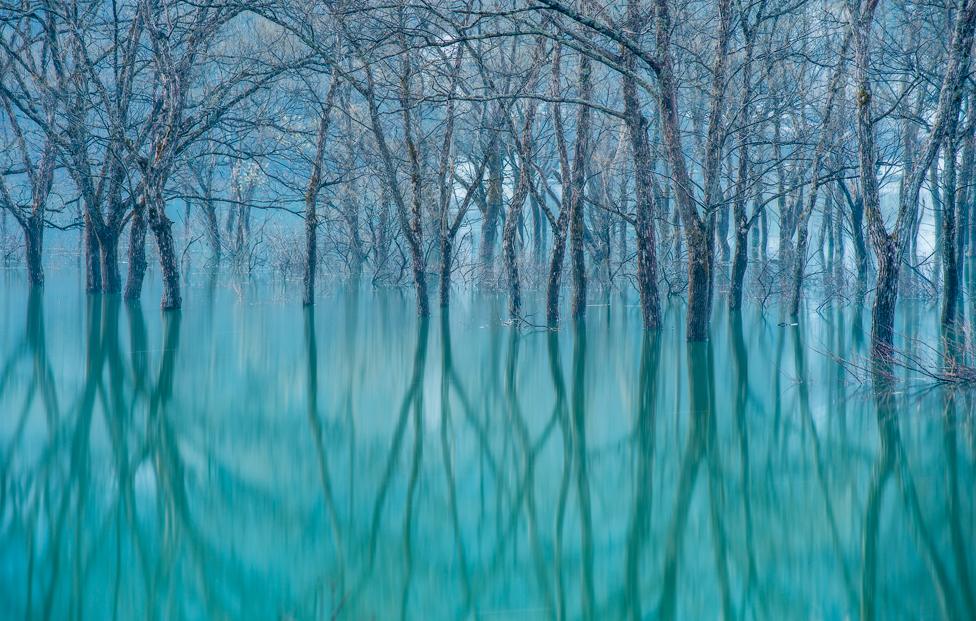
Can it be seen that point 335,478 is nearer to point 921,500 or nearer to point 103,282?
point 921,500

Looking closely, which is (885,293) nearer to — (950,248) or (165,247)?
(950,248)

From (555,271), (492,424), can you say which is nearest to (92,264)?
(555,271)

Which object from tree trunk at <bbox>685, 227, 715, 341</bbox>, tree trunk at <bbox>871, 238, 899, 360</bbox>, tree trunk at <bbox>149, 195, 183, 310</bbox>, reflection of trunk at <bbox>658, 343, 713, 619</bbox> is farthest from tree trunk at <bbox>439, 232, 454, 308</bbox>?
tree trunk at <bbox>871, 238, 899, 360</bbox>

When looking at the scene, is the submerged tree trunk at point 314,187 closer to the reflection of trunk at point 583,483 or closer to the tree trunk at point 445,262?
the tree trunk at point 445,262

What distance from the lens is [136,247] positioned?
806 inches

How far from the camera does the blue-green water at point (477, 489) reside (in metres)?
4.42

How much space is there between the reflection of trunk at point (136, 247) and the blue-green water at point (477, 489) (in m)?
7.76

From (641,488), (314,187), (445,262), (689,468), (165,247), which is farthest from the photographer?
(314,187)

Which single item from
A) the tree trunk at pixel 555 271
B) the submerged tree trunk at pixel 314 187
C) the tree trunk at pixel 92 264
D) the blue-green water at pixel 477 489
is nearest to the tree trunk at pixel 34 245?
the tree trunk at pixel 92 264

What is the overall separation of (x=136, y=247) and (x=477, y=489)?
1666 cm

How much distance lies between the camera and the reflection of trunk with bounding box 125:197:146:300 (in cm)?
1983

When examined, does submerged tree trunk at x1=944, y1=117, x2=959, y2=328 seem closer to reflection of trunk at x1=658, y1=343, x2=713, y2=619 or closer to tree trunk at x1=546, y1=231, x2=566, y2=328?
reflection of trunk at x1=658, y1=343, x2=713, y2=619

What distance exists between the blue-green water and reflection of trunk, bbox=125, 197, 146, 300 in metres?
7.76

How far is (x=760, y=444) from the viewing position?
760 cm
